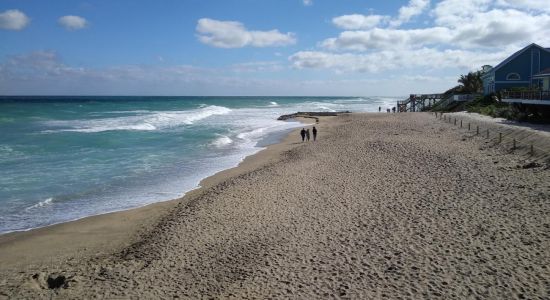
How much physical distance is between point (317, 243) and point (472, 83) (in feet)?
176

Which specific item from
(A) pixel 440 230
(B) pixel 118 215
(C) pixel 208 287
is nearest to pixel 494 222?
(A) pixel 440 230

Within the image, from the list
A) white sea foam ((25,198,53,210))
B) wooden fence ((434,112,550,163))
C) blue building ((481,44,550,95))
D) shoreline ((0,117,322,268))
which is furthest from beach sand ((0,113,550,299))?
blue building ((481,44,550,95))

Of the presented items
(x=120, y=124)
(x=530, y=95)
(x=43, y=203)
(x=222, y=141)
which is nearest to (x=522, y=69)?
(x=530, y=95)

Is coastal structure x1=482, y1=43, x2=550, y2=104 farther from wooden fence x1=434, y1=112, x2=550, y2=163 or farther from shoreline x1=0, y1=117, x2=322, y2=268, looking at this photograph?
shoreline x1=0, y1=117, x2=322, y2=268

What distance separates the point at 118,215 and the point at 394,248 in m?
8.41

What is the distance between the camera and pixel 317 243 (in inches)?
386

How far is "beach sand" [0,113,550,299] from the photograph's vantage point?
784 cm

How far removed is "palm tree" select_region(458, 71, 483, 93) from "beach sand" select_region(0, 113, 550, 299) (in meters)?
42.6

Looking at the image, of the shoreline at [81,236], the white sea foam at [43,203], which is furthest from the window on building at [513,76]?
the white sea foam at [43,203]

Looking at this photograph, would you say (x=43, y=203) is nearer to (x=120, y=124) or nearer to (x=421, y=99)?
(x=120, y=124)

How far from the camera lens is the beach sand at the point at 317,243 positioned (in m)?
7.84

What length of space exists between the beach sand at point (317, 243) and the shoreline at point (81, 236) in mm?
53

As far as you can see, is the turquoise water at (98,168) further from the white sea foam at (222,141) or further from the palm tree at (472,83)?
the palm tree at (472,83)

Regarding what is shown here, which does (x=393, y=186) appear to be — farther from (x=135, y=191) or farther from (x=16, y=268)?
(x=16, y=268)
